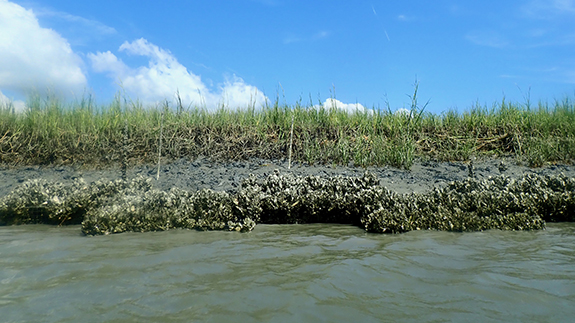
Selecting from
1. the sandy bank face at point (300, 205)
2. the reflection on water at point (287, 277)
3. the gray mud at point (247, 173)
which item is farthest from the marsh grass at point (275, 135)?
the reflection on water at point (287, 277)

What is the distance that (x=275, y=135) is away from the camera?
754 centimetres

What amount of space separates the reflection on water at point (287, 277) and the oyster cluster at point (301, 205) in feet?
0.99

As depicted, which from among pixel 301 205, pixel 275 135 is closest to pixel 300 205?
pixel 301 205

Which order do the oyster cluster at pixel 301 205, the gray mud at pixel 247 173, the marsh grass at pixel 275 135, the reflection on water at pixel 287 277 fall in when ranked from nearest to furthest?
the reflection on water at pixel 287 277, the oyster cluster at pixel 301 205, the gray mud at pixel 247 173, the marsh grass at pixel 275 135

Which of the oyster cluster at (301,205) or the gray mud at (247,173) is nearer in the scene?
the oyster cluster at (301,205)

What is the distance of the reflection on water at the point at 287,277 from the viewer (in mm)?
2199

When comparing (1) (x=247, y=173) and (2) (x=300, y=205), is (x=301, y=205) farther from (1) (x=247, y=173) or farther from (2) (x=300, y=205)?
(1) (x=247, y=173)

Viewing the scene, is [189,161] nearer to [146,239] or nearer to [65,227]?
[65,227]

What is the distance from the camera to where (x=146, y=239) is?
12.8 ft

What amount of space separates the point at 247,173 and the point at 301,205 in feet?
5.14

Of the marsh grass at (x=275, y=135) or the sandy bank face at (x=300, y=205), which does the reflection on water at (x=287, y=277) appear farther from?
the marsh grass at (x=275, y=135)

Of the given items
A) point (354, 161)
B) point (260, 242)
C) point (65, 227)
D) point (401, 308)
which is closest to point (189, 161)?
point (65, 227)

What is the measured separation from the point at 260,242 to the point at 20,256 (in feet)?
7.05

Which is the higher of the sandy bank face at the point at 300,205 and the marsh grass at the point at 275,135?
the marsh grass at the point at 275,135
